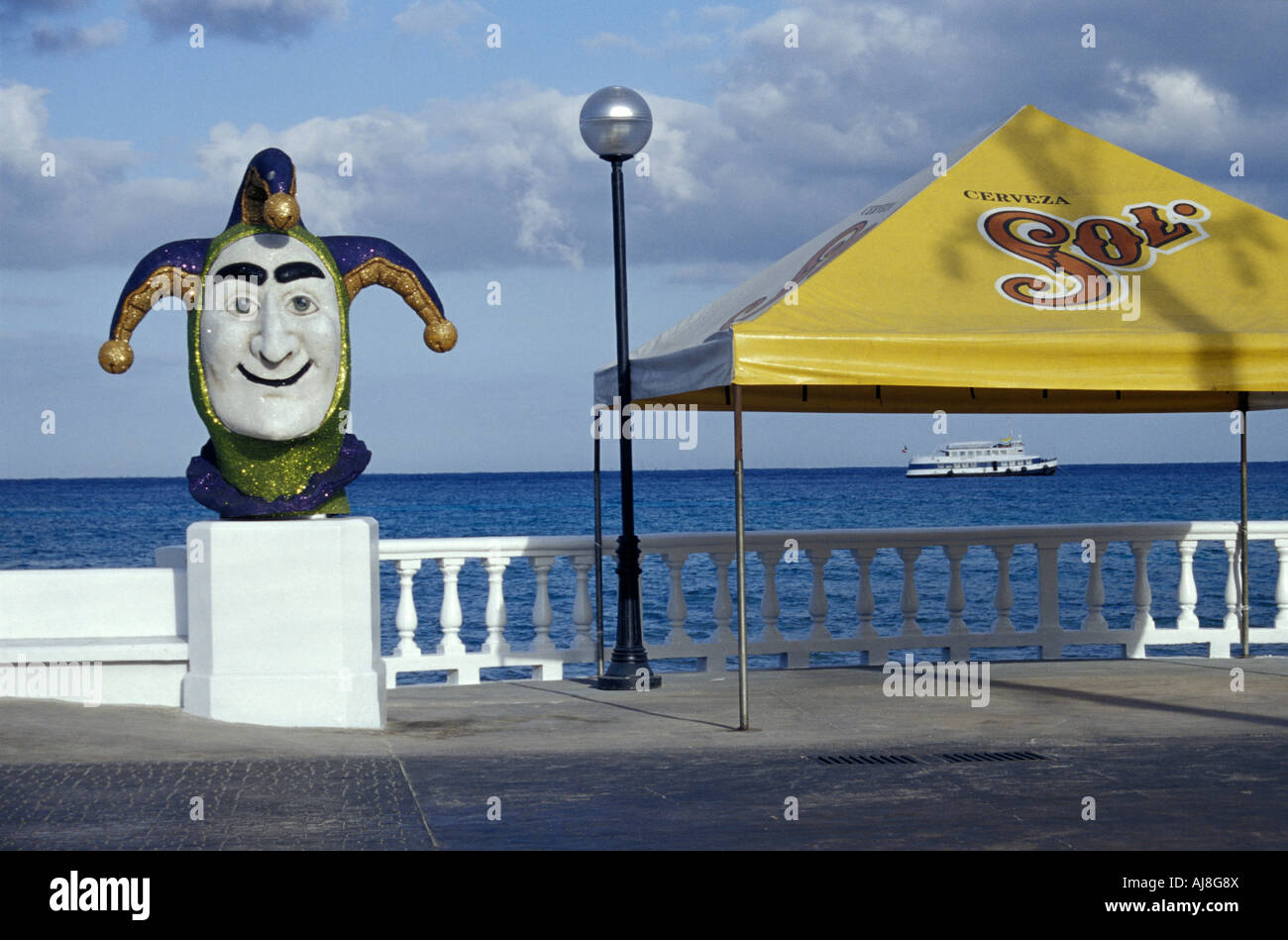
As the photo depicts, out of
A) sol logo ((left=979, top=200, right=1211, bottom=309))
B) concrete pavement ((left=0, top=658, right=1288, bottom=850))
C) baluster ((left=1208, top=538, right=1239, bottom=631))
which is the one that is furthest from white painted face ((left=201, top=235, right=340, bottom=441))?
baluster ((left=1208, top=538, right=1239, bottom=631))

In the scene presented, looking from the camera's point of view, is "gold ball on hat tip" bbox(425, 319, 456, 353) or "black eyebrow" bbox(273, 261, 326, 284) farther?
"gold ball on hat tip" bbox(425, 319, 456, 353)

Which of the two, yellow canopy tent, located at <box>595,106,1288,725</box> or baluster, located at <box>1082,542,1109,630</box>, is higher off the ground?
yellow canopy tent, located at <box>595,106,1288,725</box>

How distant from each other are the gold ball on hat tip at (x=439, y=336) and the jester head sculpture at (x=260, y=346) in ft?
2.09

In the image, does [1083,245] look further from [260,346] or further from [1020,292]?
[260,346]

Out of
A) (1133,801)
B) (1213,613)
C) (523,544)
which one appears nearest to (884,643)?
(523,544)

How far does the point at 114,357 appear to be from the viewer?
29.0 ft

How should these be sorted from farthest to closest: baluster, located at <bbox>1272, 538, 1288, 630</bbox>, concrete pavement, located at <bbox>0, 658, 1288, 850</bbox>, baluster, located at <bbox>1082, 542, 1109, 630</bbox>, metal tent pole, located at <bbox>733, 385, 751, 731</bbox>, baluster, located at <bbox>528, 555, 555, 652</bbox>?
baluster, located at <bbox>1272, 538, 1288, 630</bbox> < baluster, located at <bbox>1082, 542, 1109, 630</bbox> < baluster, located at <bbox>528, 555, 555, 652</bbox> < metal tent pole, located at <bbox>733, 385, 751, 731</bbox> < concrete pavement, located at <bbox>0, 658, 1288, 850</bbox>

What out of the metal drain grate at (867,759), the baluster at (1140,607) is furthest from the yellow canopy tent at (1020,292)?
the baluster at (1140,607)

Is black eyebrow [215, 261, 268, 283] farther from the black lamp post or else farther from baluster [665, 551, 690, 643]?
baluster [665, 551, 690, 643]

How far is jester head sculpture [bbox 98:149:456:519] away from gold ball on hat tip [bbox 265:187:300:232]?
3 cm

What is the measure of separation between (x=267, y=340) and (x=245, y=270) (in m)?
0.48

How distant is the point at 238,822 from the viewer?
19.2 feet

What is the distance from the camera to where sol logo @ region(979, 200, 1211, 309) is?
27.9ft

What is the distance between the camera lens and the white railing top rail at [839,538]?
11.1 metres
